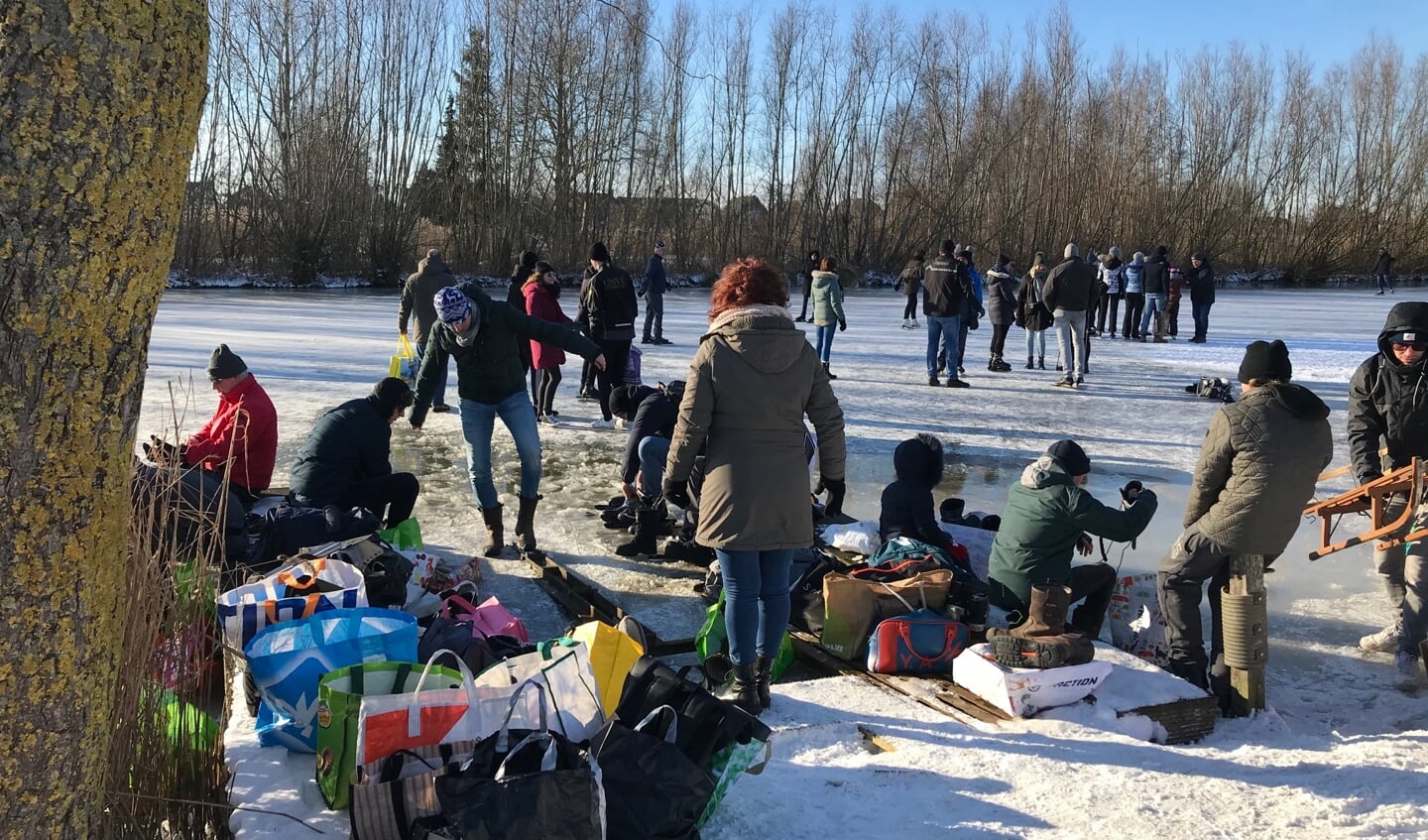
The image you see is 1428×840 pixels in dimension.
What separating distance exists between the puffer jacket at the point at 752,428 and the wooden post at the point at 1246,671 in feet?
6.29

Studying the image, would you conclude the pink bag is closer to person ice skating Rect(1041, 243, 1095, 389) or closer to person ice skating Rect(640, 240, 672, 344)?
person ice skating Rect(1041, 243, 1095, 389)

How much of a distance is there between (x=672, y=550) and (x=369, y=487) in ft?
5.64

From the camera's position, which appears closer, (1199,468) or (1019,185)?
(1199,468)

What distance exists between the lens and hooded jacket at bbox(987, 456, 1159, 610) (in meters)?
4.76

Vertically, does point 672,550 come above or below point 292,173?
below

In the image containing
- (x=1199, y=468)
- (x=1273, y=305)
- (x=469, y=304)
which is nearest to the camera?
(x=1199, y=468)

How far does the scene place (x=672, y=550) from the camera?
6207 mm

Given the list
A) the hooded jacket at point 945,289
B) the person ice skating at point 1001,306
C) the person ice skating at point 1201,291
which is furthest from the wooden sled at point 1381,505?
the person ice skating at point 1201,291

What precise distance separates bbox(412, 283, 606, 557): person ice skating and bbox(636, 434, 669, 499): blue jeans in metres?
0.61

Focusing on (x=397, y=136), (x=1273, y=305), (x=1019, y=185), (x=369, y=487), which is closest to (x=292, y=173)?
(x=397, y=136)

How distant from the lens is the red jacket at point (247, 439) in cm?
609

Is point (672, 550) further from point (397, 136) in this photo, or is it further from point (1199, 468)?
point (397, 136)

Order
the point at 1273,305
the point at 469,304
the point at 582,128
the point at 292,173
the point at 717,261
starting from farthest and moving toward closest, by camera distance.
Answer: the point at 717,261 → the point at 582,128 → the point at 292,173 → the point at 1273,305 → the point at 469,304

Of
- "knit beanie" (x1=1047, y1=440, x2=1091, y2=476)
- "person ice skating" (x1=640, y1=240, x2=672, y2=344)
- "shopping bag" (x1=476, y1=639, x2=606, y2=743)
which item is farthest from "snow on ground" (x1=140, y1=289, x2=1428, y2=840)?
Answer: "person ice skating" (x1=640, y1=240, x2=672, y2=344)
